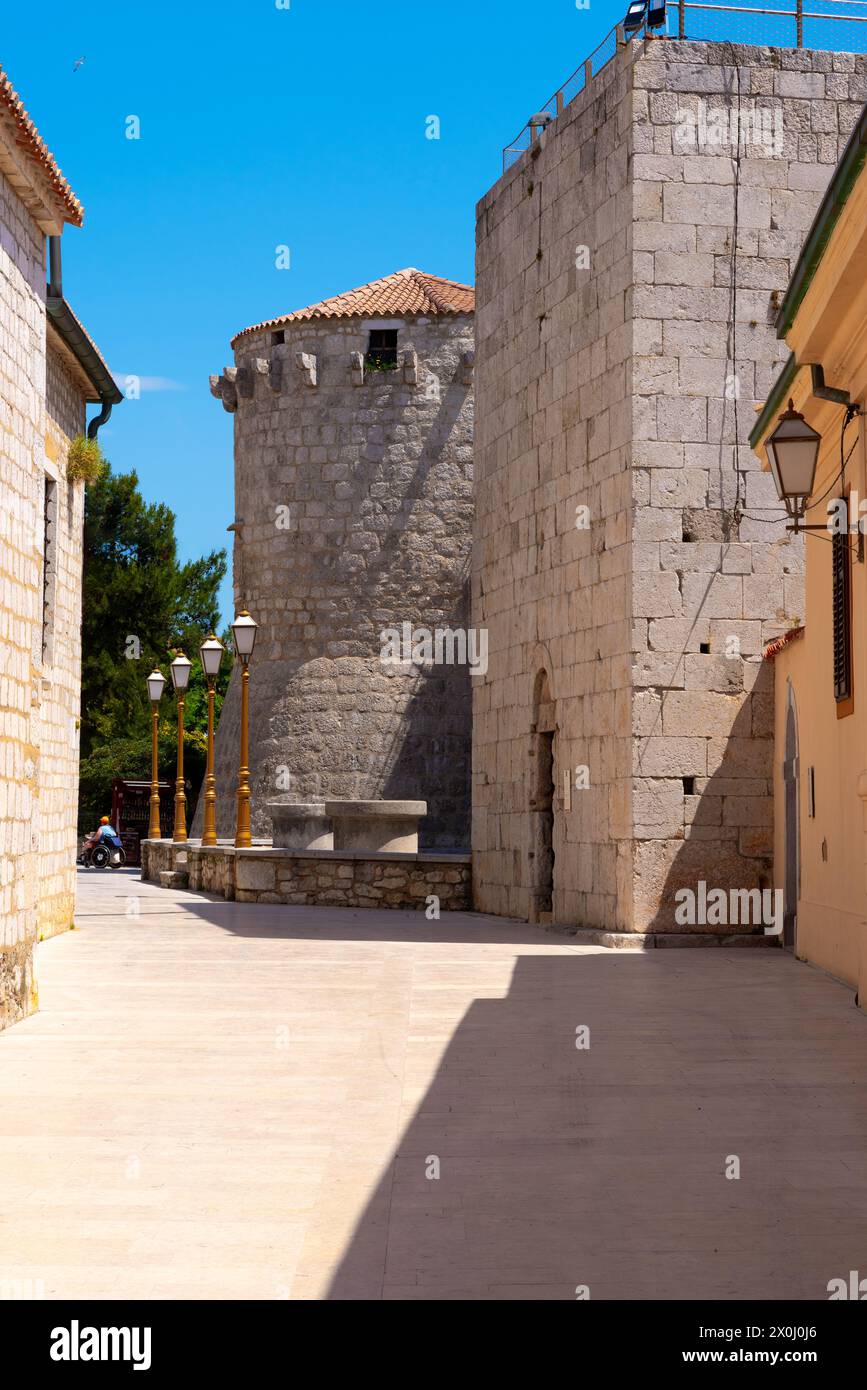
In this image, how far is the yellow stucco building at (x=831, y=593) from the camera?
29.1 ft

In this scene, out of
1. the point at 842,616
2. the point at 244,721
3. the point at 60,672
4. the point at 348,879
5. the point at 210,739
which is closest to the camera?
the point at 842,616

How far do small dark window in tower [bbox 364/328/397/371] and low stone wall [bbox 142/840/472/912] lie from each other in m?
11.2

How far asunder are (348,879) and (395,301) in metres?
13.8

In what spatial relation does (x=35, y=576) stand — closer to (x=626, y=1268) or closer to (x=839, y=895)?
(x=839, y=895)

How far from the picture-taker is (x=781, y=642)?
45.6ft

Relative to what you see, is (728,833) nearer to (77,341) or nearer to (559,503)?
(559,503)

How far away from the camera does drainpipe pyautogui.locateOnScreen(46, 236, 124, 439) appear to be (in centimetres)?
1301

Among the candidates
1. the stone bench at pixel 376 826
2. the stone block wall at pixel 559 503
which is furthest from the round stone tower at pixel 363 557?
the stone block wall at pixel 559 503

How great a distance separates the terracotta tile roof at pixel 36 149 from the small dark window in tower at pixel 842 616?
17.1ft

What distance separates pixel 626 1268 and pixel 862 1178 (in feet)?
4.49

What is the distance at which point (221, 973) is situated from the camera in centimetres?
1191

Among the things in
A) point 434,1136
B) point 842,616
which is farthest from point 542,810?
point 434,1136

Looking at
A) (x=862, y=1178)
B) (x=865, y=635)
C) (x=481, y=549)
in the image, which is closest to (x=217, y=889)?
(x=481, y=549)

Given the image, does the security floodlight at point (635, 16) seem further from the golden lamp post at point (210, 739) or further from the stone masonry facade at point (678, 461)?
the golden lamp post at point (210, 739)
